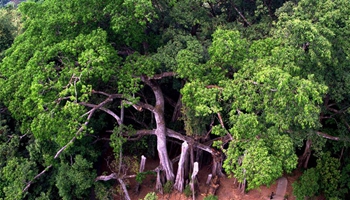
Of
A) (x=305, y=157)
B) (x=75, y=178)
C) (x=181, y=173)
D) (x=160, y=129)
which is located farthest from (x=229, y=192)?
(x=75, y=178)

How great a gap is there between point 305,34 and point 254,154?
3238 mm

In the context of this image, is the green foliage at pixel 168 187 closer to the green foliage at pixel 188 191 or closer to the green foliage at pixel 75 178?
the green foliage at pixel 188 191

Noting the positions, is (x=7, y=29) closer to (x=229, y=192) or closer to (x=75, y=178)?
(x=75, y=178)

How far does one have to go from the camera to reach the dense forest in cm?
795

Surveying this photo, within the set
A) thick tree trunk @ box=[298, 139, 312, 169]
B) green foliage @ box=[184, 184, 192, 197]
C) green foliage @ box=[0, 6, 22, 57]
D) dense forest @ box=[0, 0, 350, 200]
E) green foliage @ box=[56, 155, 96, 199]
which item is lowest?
green foliage @ box=[184, 184, 192, 197]

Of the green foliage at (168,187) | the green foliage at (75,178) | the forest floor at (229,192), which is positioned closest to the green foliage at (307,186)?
the forest floor at (229,192)

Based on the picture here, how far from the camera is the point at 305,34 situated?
26.3ft

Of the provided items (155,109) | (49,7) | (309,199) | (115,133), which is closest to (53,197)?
(115,133)

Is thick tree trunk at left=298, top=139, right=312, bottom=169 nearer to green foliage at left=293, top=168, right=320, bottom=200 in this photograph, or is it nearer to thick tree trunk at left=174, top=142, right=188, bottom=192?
green foliage at left=293, top=168, right=320, bottom=200

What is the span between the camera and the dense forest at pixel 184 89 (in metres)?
7.95

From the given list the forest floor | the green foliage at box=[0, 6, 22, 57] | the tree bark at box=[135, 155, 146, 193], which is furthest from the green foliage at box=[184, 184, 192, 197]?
the green foliage at box=[0, 6, 22, 57]

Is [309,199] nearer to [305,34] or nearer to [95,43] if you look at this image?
[305,34]

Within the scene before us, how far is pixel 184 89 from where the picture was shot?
857cm

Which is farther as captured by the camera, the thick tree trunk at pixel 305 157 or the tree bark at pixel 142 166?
the tree bark at pixel 142 166
